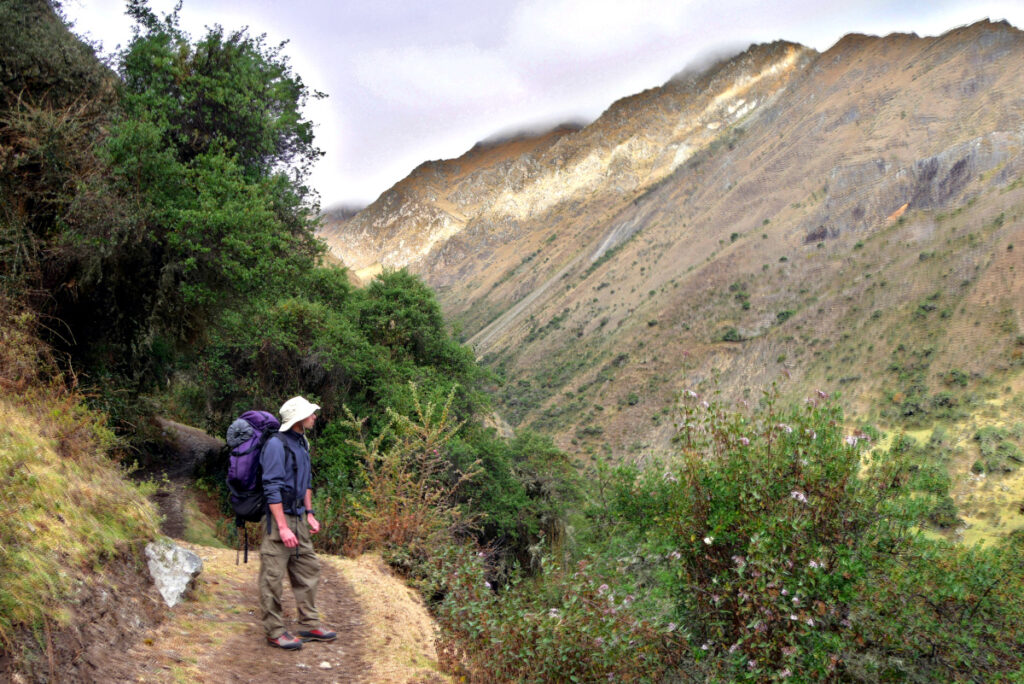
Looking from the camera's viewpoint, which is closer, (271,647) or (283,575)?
(271,647)

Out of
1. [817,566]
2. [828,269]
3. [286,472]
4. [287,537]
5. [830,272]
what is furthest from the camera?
[828,269]

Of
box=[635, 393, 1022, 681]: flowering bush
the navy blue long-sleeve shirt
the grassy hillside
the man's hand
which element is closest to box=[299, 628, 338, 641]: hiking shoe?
the man's hand

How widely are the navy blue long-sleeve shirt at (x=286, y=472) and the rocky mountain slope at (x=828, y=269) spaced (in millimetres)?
25373

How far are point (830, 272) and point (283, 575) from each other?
254 ft

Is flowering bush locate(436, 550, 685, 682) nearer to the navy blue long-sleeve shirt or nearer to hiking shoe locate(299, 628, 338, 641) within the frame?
hiking shoe locate(299, 628, 338, 641)

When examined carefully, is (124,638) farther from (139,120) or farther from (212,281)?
(139,120)

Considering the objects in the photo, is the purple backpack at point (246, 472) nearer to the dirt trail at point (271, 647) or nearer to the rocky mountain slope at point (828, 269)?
the dirt trail at point (271, 647)

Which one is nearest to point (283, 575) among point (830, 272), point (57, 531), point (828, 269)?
point (57, 531)

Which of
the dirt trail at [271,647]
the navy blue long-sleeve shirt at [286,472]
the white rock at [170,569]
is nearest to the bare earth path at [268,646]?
the dirt trail at [271,647]

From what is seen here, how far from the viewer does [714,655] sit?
4.16 metres

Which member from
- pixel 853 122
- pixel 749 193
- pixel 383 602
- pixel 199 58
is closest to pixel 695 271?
pixel 749 193

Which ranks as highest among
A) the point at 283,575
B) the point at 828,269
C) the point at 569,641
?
the point at 283,575

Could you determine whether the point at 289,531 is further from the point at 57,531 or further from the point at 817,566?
the point at 817,566

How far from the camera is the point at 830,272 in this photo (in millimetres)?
71438
